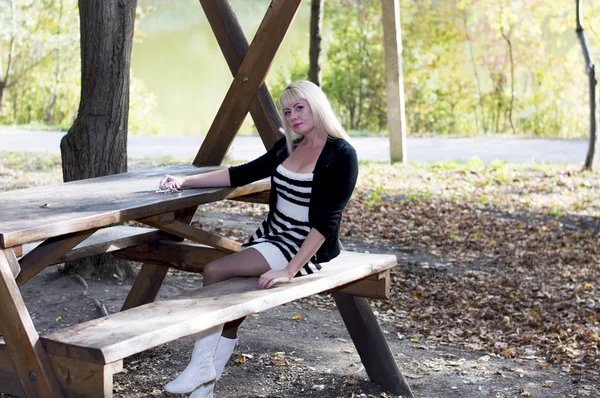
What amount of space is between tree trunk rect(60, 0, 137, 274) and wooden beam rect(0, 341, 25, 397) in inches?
106

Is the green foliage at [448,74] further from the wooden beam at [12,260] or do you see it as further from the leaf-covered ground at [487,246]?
the wooden beam at [12,260]

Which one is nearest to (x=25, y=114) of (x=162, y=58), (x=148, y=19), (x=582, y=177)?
(x=162, y=58)

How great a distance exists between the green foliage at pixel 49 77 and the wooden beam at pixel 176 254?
12992 millimetres

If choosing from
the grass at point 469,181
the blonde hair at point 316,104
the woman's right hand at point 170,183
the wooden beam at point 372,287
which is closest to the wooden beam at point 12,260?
the woman's right hand at point 170,183

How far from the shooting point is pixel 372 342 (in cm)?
417

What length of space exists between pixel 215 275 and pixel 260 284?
31 centimetres

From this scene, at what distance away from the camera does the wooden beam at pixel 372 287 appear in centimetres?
397

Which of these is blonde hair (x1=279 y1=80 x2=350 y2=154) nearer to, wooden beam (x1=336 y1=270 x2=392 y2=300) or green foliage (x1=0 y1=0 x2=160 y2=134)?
wooden beam (x1=336 y1=270 x2=392 y2=300)

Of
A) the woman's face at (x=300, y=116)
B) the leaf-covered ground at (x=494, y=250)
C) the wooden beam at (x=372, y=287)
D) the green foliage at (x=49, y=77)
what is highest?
the green foliage at (x=49, y=77)

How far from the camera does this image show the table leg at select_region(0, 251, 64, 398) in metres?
2.75

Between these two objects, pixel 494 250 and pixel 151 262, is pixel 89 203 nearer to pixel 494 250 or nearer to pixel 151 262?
pixel 151 262

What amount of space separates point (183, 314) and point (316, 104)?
1.23 meters

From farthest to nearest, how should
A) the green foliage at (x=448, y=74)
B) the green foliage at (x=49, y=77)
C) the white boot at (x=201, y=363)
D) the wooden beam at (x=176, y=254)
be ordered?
the green foliage at (x=448, y=74)
the green foliage at (x=49, y=77)
the wooden beam at (x=176, y=254)
the white boot at (x=201, y=363)

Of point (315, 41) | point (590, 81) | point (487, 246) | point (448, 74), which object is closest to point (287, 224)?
point (487, 246)
